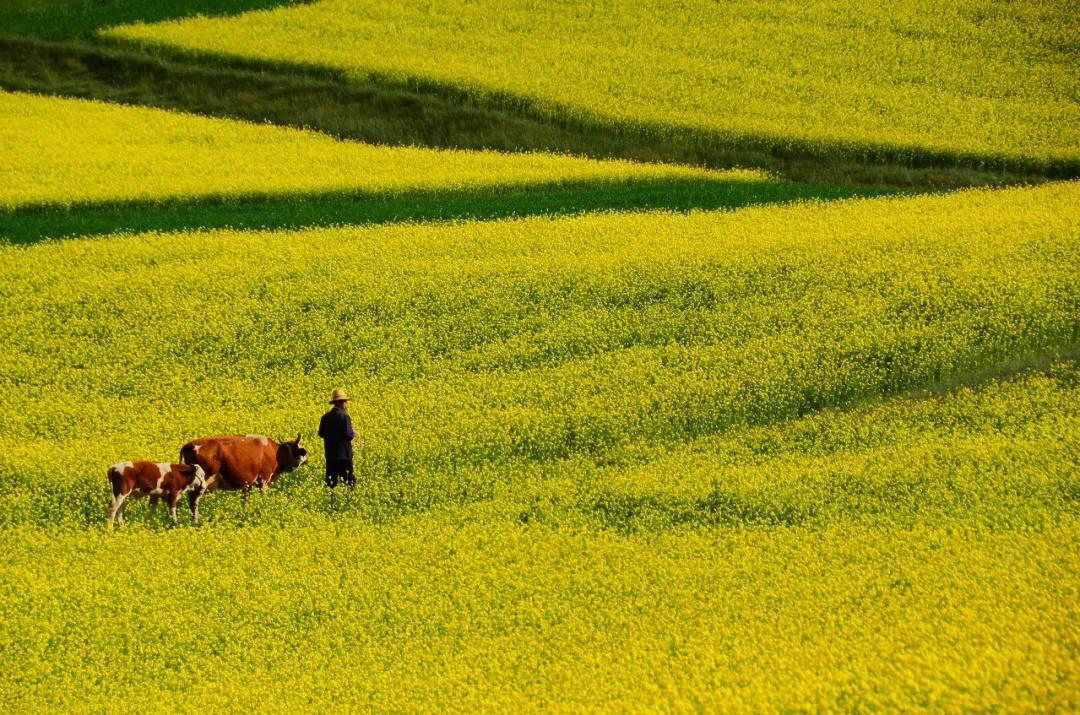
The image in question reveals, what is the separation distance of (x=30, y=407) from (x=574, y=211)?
12.1 m

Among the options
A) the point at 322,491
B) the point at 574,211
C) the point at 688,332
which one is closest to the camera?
the point at 322,491

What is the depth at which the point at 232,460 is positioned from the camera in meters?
13.8

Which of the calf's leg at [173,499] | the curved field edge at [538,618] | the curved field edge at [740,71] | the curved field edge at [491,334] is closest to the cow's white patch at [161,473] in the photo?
the calf's leg at [173,499]

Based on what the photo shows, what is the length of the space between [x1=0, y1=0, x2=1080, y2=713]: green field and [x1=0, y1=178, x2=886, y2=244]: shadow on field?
5.2 inches

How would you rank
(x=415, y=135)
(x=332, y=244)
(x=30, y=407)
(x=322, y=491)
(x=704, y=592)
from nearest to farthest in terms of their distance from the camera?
1. (x=704, y=592)
2. (x=322, y=491)
3. (x=30, y=407)
4. (x=332, y=244)
5. (x=415, y=135)

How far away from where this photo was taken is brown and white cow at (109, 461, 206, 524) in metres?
13.2

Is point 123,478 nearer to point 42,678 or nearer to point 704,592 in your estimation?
point 42,678

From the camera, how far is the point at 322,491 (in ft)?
46.6

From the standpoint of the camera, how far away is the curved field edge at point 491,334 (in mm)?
15320

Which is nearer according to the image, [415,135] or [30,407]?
[30,407]

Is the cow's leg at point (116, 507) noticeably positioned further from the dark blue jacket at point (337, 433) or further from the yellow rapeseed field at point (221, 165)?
the yellow rapeseed field at point (221, 165)

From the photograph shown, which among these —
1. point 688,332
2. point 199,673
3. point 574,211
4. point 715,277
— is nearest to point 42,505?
point 199,673

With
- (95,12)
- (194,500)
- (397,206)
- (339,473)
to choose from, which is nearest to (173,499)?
(194,500)

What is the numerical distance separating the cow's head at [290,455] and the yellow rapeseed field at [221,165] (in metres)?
13.4
